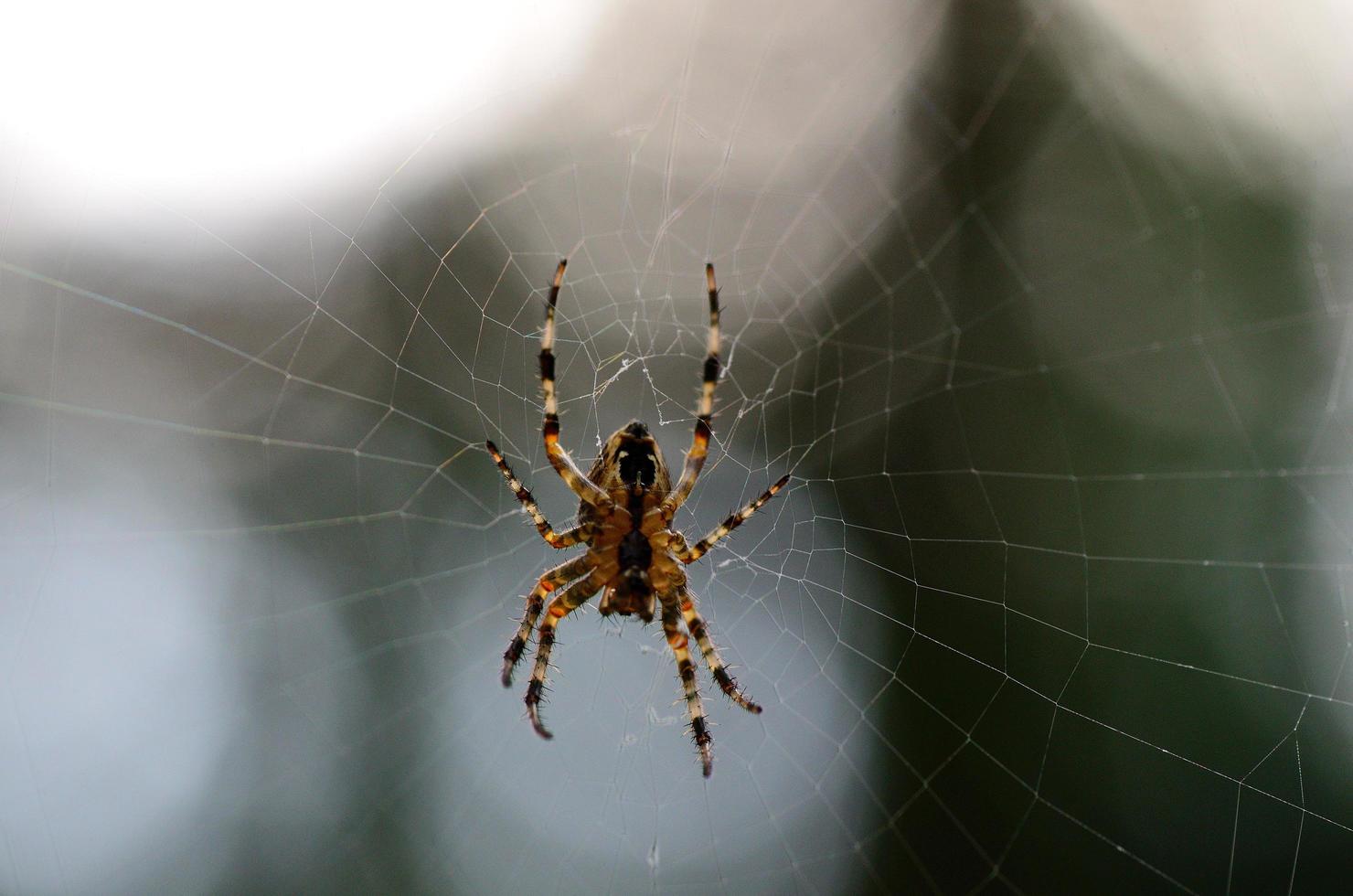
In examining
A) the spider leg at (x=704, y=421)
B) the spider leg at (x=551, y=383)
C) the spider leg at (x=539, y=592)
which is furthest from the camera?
the spider leg at (x=539, y=592)

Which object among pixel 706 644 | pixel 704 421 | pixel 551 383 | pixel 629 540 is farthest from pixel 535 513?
pixel 706 644

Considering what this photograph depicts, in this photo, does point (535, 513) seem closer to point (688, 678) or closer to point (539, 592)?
point (539, 592)

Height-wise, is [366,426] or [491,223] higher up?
[491,223]

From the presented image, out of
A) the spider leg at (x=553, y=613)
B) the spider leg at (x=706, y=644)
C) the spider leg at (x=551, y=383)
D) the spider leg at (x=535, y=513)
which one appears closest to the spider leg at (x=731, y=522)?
the spider leg at (x=706, y=644)

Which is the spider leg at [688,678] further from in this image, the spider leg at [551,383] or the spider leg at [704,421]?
the spider leg at [551,383]

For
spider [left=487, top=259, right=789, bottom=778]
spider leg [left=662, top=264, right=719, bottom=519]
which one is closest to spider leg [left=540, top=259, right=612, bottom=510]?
spider [left=487, top=259, right=789, bottom=778]

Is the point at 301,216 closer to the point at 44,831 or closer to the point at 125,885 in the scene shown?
the point at 44,831

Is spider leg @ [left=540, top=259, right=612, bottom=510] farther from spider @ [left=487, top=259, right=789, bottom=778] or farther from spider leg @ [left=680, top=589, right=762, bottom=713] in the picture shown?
spider leg @ [left=680, top=589, right=762, bottom=713]

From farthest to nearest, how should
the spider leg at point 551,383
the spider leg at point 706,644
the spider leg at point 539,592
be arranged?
the spider leg at point 706,644, the spider leg at point 539,592, the spider leg at point 551,383

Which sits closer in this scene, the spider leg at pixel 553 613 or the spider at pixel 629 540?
the spider at pixel 629 540

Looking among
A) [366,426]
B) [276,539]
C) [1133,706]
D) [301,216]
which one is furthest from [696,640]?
[276,539]
